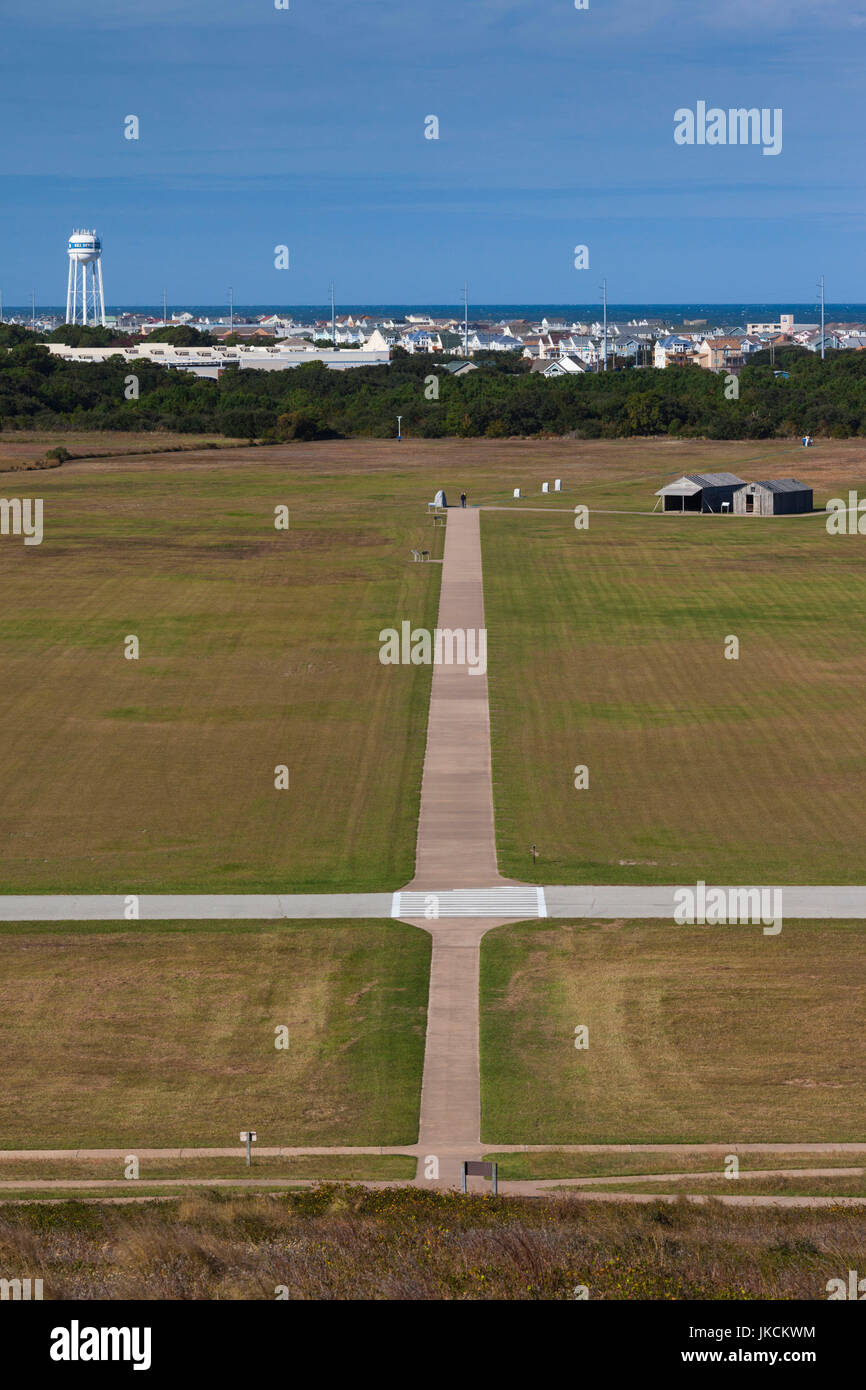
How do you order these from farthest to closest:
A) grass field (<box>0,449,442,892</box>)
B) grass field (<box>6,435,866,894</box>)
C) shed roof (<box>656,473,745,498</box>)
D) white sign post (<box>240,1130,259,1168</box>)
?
shed roof (<box>656,473,745,498</box>) → grass field (<box>6,435,866,894</box>) → grass field (<box>0,449,442,892</box>) → white sign post (<box>240,1130,259,1168</box>)

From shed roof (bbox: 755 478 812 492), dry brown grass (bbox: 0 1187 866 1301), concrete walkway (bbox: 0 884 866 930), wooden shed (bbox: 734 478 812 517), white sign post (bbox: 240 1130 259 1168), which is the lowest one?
white sign post (bbox: 240 1130 259 1168)

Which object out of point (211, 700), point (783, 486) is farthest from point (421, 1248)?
point (783, 486)

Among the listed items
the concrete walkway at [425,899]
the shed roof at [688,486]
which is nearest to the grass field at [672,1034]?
the concrete walkway at [425,899]

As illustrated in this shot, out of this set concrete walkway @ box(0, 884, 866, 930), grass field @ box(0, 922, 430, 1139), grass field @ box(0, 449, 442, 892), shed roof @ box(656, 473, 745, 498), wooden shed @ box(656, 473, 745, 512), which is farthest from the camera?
wooden shed @ box(656, 473, 745, 512)

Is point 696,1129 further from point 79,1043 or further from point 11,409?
point 11,409

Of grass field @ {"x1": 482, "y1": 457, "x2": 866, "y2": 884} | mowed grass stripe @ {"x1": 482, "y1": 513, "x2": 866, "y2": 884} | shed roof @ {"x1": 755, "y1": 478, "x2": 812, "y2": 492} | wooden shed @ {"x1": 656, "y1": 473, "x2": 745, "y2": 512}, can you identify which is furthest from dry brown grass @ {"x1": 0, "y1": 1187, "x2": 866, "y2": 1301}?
shed roof @ {"x1": 755, "y1": 478, "x2": 812, "y2": 492}

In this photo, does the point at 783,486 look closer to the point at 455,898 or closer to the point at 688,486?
the point at 688,486

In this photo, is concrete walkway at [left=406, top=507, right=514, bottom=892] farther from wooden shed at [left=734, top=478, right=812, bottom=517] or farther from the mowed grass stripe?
wooden shed at [left=734, top=478, right=812, bottom=517]
